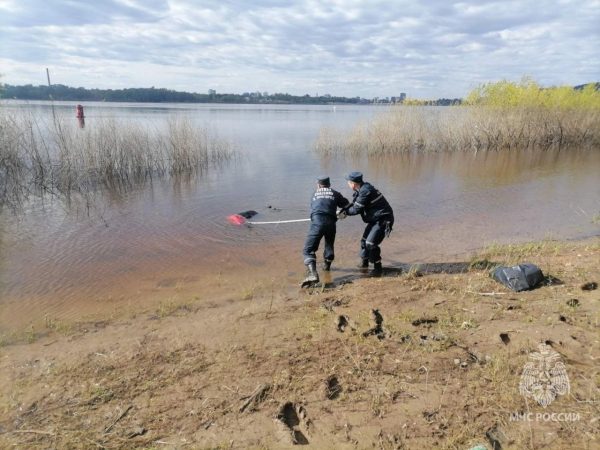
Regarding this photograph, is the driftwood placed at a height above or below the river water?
above

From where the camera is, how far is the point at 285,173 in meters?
17.0

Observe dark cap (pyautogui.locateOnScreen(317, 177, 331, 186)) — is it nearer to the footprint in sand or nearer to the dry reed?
the footprint in sand

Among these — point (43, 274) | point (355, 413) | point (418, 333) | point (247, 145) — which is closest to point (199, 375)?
point (355, 413)

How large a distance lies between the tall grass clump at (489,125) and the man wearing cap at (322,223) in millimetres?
15417

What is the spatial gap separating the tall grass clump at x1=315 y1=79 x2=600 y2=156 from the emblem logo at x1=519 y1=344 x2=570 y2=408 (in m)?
18.7

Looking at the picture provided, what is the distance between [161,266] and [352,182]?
157 inches

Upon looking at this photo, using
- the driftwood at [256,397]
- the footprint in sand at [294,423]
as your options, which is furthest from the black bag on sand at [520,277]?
the driftwood at [256,397]

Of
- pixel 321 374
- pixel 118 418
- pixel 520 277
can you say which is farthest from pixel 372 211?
pixel 118 418

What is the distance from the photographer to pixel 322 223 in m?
6.60

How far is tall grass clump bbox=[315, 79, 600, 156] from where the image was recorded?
22.0 metres

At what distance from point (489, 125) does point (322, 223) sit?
21661 millimetres

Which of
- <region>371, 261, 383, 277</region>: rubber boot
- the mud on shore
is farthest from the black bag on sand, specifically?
<region>371, 261, 383, 277</region>: rubber boot

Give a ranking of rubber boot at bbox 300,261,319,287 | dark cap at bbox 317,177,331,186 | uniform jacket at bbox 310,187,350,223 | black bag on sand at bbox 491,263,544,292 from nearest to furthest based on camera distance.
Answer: black bag on sand at bbox 491,263,544,292 → rubber boot at bbox 300,261,319,287 → uniform jacket at bbox 310,187,350,223 → dark cap at bbox 317,177,331,186

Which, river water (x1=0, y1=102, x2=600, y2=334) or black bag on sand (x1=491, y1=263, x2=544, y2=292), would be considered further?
river water (x1=0, y1=102, x2=600, y2=334)
